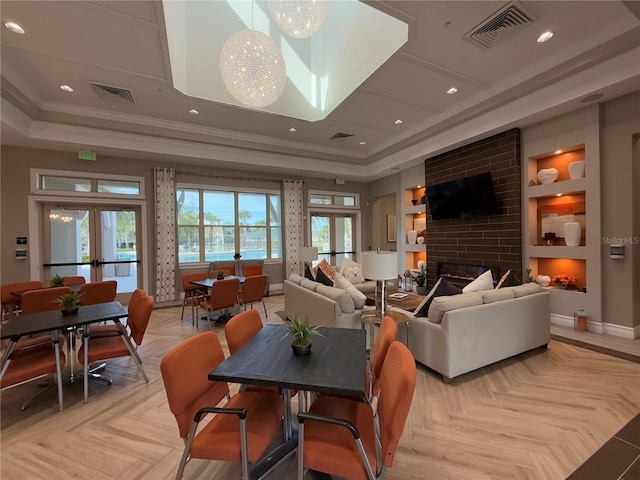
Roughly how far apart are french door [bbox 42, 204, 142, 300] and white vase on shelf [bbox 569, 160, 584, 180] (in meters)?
7.97

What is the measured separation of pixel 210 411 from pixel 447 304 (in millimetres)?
2224

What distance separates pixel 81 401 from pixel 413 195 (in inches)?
283

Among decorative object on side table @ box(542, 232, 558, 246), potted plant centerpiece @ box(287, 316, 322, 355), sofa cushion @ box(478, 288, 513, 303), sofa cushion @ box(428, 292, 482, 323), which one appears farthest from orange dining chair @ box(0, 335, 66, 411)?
decorative object on side table @ box(542, 232, 558, 246)

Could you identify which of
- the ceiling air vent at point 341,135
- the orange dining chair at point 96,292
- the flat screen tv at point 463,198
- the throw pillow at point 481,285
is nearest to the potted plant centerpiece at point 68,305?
the orange dining chair at point 96,292

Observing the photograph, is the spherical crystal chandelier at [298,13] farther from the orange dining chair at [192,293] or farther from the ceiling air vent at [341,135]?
the orange dining chair at [192,293]

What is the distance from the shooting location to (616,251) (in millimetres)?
3600

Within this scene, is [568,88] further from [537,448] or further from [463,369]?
[537,448]

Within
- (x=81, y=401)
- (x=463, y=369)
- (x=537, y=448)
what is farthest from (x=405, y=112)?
(x=81, y=401)

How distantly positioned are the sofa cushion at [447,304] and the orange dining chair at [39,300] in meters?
4.34

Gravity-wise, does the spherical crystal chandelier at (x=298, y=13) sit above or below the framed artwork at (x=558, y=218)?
above

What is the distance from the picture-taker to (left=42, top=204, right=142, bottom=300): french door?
541 centimetres

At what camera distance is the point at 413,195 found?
7.27 metres

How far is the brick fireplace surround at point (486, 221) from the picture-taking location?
4.62 metres

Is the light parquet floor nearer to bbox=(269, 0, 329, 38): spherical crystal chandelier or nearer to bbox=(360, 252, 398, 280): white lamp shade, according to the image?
bbox=(360, 252, 398, 280): white lamp shade
